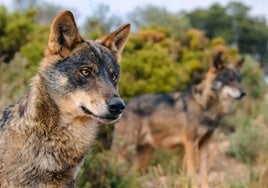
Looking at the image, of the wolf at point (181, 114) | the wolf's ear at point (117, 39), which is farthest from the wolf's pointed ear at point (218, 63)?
the wolf's ear at point (117, 39)

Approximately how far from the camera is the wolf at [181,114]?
40.0 feet

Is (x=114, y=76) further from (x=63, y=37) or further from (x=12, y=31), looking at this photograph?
(x=12, y=31)

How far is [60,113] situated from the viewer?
5.18 metres

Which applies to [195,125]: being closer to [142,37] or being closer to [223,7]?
[142,37]

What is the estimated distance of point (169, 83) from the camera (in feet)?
55.3

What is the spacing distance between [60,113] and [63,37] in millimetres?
638

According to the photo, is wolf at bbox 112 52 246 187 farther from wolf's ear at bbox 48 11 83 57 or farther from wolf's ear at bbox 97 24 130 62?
wolf's ear at bbox 48 11 83 57

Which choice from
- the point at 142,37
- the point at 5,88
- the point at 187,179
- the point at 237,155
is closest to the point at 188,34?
the point at 142,37

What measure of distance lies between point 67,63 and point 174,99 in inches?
299

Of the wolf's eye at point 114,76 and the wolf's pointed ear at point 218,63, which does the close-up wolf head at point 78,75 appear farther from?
the wolf's pointed ear at point 218,63

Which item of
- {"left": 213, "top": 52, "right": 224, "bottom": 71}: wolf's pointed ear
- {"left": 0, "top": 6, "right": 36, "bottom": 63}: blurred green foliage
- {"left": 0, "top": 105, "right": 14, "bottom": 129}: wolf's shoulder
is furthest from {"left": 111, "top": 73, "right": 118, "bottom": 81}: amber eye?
{"left": 0, "top": 6, "right": 36, "bottom": 63}: blurred green foliage

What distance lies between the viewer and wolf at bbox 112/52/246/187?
40.0 feet

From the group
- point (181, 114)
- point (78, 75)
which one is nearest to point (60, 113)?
point (78, 75)

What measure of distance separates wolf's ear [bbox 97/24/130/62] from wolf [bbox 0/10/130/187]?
405 mm
